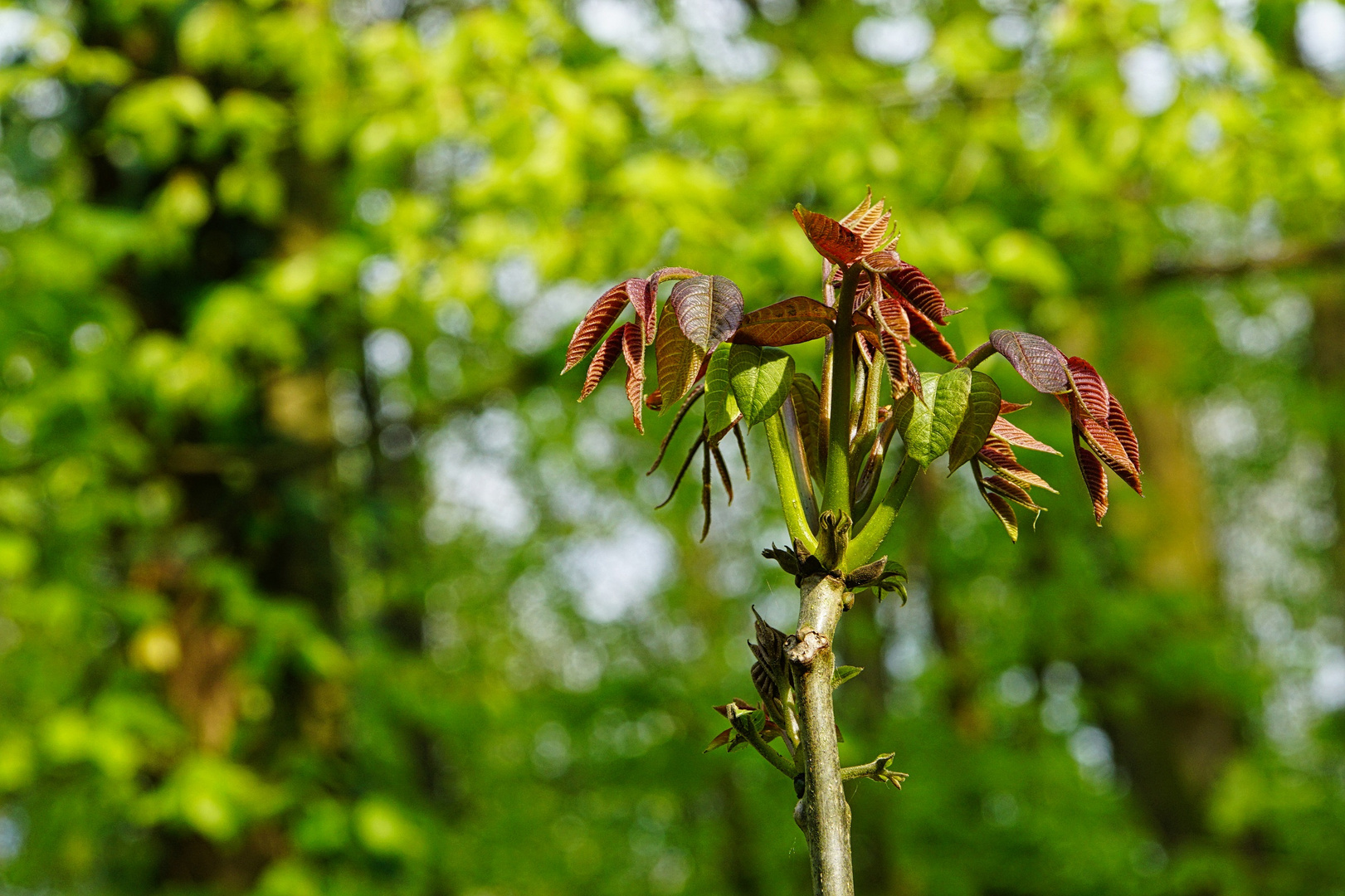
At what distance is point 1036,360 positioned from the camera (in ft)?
1.92

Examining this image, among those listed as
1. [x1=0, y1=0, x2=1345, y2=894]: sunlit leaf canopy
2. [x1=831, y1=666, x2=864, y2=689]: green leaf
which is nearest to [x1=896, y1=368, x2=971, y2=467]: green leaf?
[x1=831, y1=666, x2=864, y2=689]: green leaf

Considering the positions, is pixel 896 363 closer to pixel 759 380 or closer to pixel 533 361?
pixel 759 380

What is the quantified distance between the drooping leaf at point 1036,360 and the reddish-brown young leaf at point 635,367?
0.61ft

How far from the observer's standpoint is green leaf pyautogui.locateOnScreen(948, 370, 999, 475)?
58 centimetres

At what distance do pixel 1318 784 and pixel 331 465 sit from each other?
481cm

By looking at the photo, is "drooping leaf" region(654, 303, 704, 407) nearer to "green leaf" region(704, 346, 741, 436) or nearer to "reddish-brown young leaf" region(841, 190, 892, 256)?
"green leaf" region(704, 346, 741, 436)

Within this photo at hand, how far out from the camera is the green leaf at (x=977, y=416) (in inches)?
22.8

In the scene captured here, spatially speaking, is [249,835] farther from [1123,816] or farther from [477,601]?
[477,601]

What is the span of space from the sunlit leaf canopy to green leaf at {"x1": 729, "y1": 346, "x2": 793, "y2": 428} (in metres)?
2.40

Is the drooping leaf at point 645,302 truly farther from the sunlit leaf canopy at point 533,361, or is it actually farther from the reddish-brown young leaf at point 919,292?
the sunlit leaf canopy at point 533,361

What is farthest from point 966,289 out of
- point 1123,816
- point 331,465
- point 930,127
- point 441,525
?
point 441,525

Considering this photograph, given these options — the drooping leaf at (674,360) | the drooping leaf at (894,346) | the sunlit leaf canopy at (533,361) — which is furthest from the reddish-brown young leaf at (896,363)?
the sunlit leaf canopy at (533,361)

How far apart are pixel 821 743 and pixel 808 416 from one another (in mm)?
182

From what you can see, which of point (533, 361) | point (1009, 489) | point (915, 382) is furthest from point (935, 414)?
point (533, 361)
